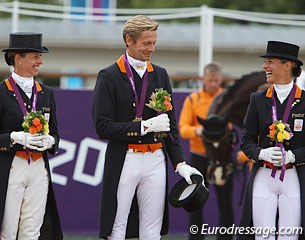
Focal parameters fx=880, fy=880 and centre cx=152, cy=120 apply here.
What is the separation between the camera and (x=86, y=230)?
10172mm

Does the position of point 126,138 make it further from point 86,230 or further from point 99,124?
point 86,230

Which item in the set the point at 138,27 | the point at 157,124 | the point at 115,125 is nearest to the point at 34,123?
the point at 115,125

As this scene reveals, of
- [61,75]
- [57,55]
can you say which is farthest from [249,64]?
[61,75]

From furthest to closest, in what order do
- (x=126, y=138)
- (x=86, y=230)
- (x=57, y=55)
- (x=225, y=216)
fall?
(x=57, y=55)
(x=86, y=230)
(x=225, y=216)
(x=126, y=138)

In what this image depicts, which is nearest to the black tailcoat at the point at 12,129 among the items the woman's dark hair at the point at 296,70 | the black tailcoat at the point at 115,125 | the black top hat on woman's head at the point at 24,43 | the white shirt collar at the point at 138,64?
the black top hat on woman's head at the point at 24,43

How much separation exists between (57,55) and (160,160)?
1102 cm

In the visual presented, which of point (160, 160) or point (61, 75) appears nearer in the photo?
point (160, 160)

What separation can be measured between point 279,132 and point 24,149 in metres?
1.79

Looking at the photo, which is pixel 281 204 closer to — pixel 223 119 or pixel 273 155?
pixel 273 155

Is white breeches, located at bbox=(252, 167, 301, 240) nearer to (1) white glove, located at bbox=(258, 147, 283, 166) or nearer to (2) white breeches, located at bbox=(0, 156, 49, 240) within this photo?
(1) white glove, located at bbox=(258, 147, 283, 166)

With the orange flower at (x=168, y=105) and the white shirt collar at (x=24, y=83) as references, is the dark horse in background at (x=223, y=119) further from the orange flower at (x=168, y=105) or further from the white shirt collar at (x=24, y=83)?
the white shirt collar at (x=24, y=83)

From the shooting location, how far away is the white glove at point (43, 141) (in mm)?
6066

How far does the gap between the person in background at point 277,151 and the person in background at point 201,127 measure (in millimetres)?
2966

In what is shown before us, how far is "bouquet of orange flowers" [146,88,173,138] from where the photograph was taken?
19.9ft
